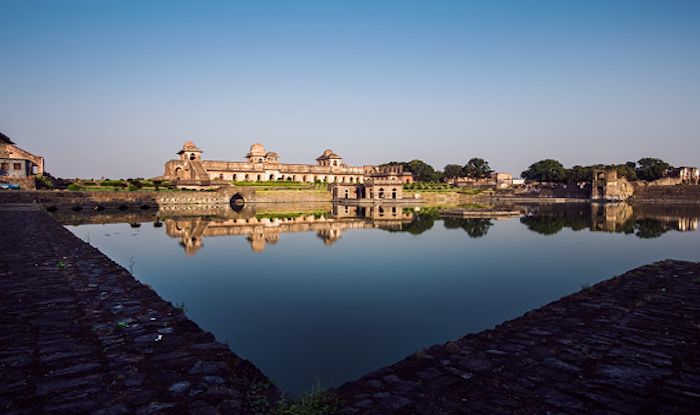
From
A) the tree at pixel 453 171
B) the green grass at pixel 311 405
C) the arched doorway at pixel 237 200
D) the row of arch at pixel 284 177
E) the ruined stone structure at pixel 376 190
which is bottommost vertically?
the green grass at pixel 311 405

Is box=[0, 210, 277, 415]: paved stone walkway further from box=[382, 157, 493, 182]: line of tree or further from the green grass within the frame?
box=[382, 157, 493, 182]: line of tree

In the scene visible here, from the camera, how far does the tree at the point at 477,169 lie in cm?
10944

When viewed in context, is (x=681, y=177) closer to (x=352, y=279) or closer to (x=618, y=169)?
(x=618, y=169)

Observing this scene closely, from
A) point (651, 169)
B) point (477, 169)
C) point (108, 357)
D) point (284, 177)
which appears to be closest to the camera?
point (108, 357)

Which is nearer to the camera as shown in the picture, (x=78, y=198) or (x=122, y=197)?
(x=78, y=198)

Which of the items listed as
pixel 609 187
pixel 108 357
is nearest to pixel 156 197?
pixel 108 357

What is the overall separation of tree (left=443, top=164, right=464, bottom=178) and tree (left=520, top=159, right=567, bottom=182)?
724 inches

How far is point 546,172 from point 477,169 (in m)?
15.9

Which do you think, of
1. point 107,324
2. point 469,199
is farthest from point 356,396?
point 469,199

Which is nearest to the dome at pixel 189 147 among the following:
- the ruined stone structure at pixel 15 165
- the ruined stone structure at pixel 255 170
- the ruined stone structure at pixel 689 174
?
the ruined stone structure at pixel 255 170

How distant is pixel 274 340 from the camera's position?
23.0ft

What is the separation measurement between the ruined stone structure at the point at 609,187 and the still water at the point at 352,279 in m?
51.3

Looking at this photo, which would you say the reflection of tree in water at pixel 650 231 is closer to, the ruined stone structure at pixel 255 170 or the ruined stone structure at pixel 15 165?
the ruined stone structure at pixel 255 170

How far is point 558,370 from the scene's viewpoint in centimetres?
454
